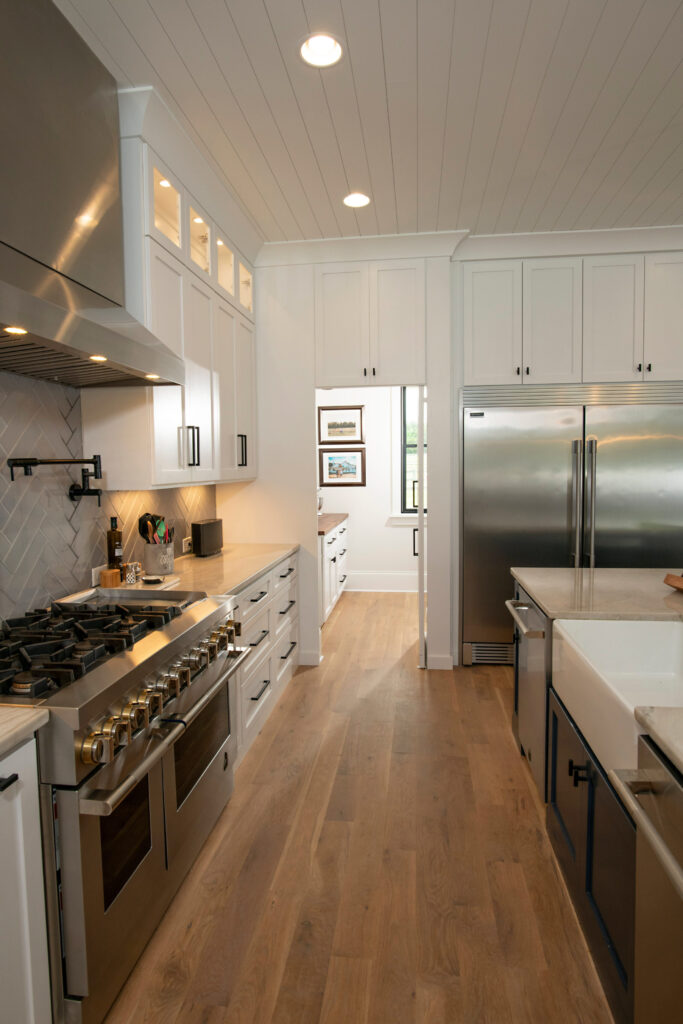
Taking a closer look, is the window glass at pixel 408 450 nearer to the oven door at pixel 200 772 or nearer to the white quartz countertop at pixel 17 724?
the oven door at pixel 200 772

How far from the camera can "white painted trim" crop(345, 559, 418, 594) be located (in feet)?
21.5

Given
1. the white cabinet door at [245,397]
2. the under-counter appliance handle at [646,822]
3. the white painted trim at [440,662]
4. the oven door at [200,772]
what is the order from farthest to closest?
the white painted trim at [440,662]
the white cabinet door at [245,397]
the oven door at [200,772]
the under-counter appliance handle at [646,822]

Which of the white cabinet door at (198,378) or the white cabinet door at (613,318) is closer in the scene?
the white cabinet door at (198,378)

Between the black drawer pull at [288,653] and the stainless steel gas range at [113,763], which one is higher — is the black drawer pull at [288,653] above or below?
below

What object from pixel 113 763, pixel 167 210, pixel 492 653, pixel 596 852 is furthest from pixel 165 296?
pixel 492 653

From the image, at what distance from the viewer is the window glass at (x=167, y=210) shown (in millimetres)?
2570

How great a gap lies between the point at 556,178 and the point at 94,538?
2866 mm

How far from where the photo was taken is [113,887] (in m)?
1.50

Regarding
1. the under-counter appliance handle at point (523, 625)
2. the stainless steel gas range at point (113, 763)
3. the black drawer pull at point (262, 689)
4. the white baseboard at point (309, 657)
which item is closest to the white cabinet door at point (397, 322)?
the under-counter appliance handle at point (523, 625)

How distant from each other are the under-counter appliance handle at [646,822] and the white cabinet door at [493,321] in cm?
313

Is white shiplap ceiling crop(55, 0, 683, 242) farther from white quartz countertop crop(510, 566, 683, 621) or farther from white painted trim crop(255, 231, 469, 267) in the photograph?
white quartz countertop crop(510, 566, 683, 621)

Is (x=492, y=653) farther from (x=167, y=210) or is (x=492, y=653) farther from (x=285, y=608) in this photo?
(x=167, y=210)

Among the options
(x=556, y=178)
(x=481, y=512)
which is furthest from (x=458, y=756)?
(x=556, y=178)

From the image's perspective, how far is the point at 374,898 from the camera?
1.94 metres
